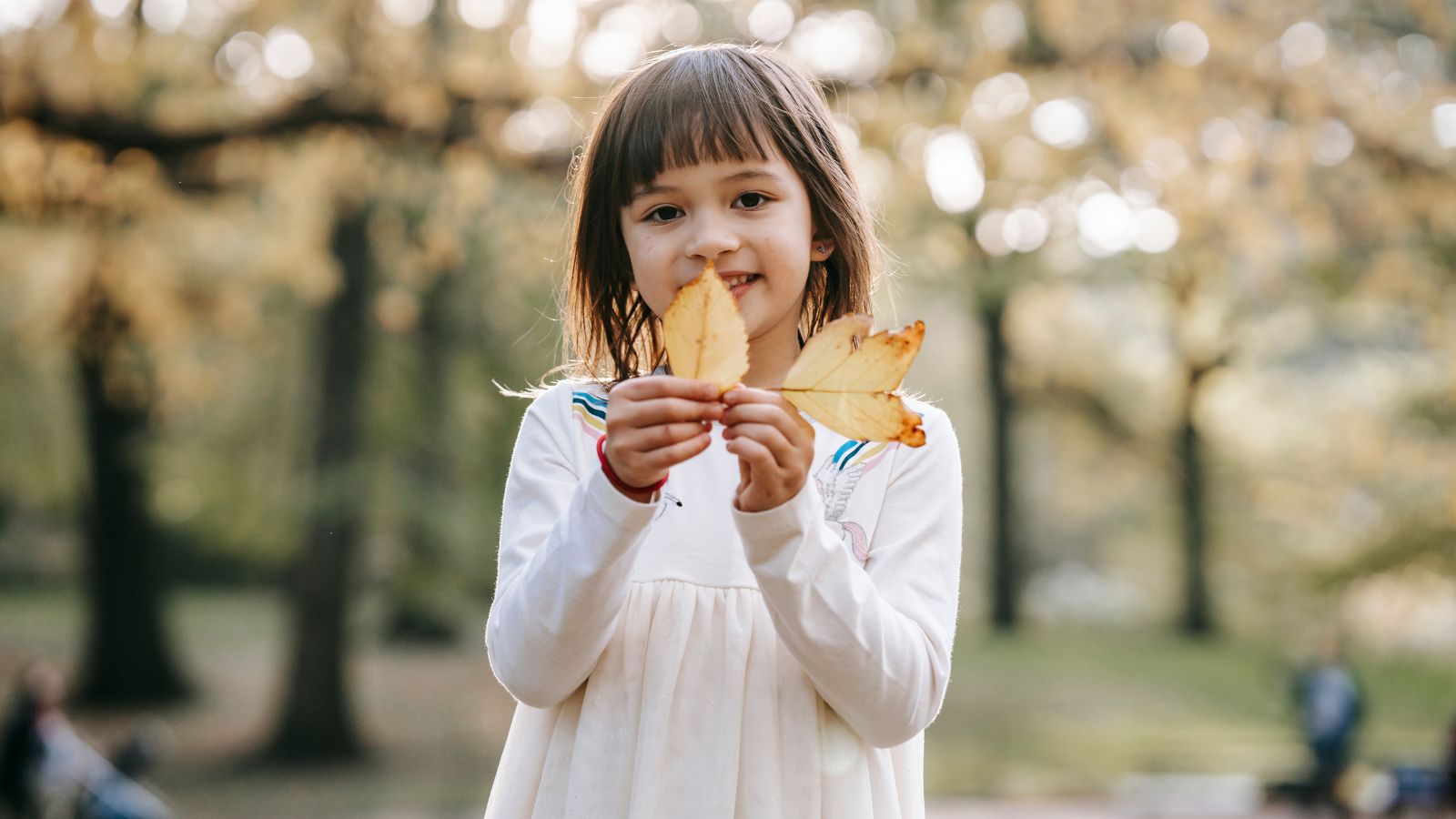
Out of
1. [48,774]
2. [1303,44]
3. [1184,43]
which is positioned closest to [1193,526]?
[1303,44]

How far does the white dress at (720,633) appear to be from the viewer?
51.1 inches

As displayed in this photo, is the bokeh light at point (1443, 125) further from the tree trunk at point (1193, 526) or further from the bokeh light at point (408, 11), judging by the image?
the tree trunk at point (1193, 526)

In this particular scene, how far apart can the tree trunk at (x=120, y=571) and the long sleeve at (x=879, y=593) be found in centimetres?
1295

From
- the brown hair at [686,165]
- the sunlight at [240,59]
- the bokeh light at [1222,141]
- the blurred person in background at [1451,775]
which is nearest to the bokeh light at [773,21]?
the bokeh light at [1222,141]

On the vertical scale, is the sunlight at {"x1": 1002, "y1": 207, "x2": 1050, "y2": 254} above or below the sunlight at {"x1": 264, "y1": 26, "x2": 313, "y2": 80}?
below

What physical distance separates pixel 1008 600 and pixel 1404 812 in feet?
29.8

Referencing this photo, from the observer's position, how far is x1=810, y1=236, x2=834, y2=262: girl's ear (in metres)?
1.61

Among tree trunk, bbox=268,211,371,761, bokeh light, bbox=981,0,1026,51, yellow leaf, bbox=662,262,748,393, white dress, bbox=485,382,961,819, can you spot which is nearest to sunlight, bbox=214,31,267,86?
tree trunk, bbox=268,211,371,761

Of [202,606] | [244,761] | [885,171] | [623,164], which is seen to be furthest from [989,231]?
[202,606]

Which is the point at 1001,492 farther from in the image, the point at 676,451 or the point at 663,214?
the point at 676,451

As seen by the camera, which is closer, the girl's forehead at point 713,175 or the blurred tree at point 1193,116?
the girl's forehead at point 713,175

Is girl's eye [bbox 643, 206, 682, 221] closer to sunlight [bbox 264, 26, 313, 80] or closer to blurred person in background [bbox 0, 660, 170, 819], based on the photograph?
sunlight [bbox 264, 26, 313, 80]

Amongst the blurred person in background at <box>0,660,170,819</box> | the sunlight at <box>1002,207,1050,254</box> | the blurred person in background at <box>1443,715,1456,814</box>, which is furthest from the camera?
the sunlight at <box>1002,207,1050,254</box>

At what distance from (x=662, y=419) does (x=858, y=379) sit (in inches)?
7.2
